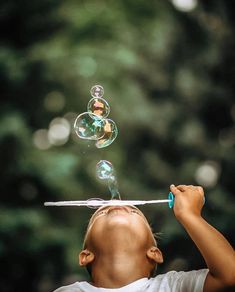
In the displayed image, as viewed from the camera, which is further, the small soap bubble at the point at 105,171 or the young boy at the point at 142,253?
the small soap bubble at the point at 105,171

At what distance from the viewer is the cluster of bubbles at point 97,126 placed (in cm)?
245

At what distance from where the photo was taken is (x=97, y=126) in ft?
8.05

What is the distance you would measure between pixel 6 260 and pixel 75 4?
4.68ft

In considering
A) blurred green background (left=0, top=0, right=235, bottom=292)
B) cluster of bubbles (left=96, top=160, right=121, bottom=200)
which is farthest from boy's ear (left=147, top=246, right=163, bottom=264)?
blurred green background (left=0, top=0, right=235, bottom=292)

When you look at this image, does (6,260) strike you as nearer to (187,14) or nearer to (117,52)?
(117,52)

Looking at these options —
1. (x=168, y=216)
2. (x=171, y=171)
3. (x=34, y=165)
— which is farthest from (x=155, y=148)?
(x=34, y=165)

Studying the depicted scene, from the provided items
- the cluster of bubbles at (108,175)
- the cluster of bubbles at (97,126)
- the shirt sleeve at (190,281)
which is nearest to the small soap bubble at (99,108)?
the cluster of bubbles at (97,126)

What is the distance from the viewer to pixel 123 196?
3719 mm

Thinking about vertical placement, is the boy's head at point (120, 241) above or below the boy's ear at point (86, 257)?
above

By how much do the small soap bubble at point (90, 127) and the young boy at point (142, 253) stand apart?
49cm

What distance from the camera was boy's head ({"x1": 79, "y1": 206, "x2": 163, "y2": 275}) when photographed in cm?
187

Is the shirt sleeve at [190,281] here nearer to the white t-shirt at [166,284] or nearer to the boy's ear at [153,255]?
the white t-shirt at [166,284]

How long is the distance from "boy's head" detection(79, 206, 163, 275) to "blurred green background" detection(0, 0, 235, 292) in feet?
5.49

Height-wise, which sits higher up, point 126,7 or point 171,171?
point 126,7
